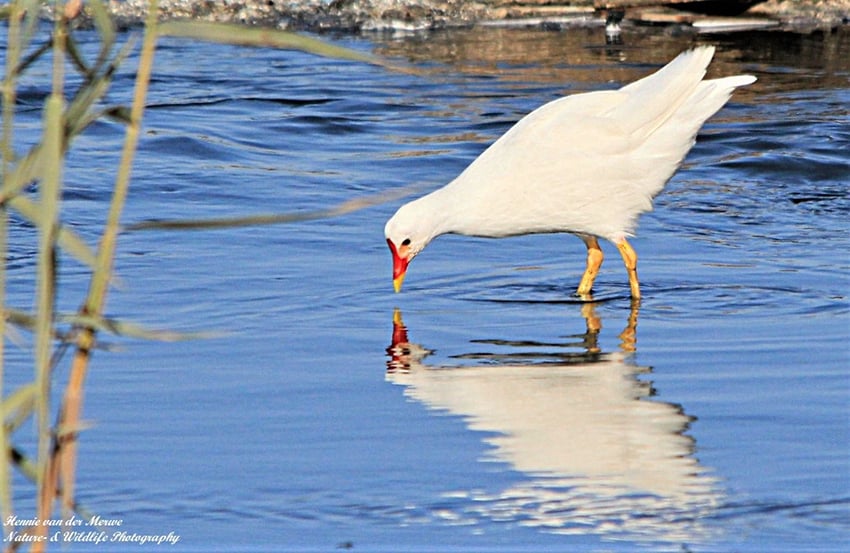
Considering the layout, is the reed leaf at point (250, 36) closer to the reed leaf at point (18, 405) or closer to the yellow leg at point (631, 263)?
the reed leaf at point (18, 405)

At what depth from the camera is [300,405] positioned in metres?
5.28

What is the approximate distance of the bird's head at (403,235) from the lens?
700 cm

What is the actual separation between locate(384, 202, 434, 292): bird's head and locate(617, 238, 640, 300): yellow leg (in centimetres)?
98

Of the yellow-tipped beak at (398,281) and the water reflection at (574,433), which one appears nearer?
the water reflection at (574,433)

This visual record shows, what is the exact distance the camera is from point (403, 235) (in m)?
7.01

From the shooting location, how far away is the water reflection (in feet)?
13.6

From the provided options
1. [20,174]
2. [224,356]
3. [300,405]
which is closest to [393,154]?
[224,356]

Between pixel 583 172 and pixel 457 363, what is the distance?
155 cm

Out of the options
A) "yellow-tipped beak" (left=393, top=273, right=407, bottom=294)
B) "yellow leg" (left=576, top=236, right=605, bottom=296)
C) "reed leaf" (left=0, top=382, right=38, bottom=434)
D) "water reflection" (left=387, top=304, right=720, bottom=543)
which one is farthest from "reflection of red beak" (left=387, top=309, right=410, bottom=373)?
"reed leaf" (left=0, top=382, right=38, bottom=434)

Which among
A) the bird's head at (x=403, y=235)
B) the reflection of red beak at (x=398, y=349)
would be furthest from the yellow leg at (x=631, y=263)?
A: the reflection of red beak at (x=398, y=349)

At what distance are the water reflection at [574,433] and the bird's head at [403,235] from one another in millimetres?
A: 460

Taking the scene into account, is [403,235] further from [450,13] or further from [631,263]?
[450,13]

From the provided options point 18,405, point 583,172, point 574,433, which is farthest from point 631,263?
point 18,405

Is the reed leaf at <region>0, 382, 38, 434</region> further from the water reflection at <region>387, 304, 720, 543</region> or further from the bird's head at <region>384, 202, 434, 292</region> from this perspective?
the bird's head at <region>384, 202, 434, 292</region>
